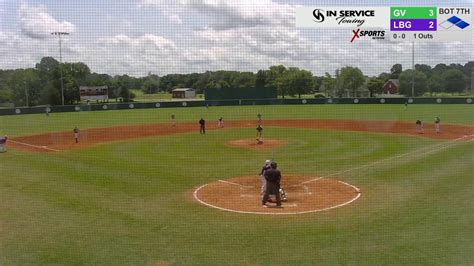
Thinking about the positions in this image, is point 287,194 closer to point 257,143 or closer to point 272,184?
point 272,184

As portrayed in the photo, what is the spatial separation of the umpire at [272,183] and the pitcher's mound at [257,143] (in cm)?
751

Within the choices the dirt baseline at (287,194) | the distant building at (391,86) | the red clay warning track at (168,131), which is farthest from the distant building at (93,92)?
the dirt baseline at (287,194)

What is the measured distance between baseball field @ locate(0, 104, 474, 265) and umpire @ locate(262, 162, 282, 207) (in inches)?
9.5

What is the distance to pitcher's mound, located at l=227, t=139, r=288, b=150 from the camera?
15.7 meters

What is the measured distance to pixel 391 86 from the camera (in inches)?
1255

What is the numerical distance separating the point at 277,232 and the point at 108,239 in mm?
2477

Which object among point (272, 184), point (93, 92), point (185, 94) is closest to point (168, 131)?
point (93, 92)

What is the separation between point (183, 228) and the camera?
6766 mm

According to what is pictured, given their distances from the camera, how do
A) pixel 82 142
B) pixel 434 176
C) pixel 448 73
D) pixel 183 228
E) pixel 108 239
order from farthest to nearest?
1. pixel 448 73
2. pixel 82 142
3. pixel 434 176
4. pixel 183 228
5. pixel 108 239

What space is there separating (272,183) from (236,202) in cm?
92

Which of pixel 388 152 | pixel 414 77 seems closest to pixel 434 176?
pixel 388 152

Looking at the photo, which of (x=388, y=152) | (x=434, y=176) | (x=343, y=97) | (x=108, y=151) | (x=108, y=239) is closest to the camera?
(x=108, y=239)

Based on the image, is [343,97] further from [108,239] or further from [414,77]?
[108,239]

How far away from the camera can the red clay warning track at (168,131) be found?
17719 millimetres
